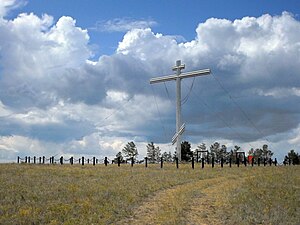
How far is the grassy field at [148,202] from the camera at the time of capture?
19078 millimetres

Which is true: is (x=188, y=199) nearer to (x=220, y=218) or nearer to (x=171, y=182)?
(x=220, y=218)

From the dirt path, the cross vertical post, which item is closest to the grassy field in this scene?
the dirt path

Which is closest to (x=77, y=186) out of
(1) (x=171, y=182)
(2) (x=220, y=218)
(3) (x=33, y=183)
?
(3) (x=33, y=183)

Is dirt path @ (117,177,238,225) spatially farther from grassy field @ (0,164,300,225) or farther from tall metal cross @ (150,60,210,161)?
tall metal cross @ (150,60,210,161)

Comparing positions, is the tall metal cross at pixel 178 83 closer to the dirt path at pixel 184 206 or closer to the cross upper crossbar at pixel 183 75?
the cross upper crossbar at pixel 183 75

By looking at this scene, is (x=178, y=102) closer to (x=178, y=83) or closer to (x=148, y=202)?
(x=178, y=83)

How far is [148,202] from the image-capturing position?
2333 centimetres

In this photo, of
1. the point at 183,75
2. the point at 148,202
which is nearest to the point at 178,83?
the point at 183,75

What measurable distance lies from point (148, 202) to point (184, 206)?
2436 mm

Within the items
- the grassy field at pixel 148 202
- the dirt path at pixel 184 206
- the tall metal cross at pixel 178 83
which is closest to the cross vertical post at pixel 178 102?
the tall metal cross at pixel 178 83

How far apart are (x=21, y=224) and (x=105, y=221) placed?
3.61 m

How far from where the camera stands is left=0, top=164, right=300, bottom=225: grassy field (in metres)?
19.1

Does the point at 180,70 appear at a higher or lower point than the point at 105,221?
higher

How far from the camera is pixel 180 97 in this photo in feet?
204
